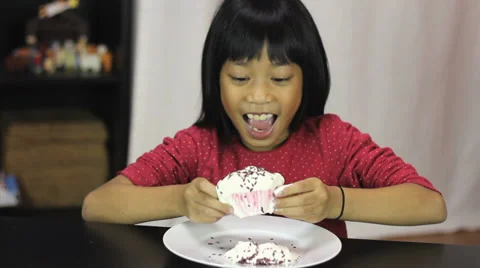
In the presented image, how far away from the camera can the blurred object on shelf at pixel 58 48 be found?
266 centimetres

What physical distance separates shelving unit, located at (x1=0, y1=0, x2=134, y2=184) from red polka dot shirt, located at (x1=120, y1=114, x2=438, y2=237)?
3.74ft

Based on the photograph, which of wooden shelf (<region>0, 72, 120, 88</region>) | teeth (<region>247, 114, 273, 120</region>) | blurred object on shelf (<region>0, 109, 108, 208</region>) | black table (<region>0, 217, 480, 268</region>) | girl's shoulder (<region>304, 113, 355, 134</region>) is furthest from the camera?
blurred object on shelf (<region>0, 109, 108, 208</region>)

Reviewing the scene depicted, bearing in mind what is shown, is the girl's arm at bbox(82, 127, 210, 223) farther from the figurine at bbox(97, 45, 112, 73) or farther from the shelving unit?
the figurine at bbox(97, 45, 112, 73)

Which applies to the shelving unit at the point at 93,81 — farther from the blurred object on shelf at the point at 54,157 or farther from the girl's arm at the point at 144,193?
the girl's arm at the point at 144,193

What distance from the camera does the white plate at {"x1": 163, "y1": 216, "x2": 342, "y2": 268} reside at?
1026 millimetres

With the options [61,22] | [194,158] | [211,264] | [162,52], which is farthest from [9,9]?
[211,264]

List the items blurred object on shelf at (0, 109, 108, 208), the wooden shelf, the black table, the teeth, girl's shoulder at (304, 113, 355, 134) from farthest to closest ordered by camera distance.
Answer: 1. blurred object on shelf at (0, 109, 108, 208)
2. the wooden shelf
3. girl's shoulder at (304, 113, 355, 134)
4. the teeth
5. the black table

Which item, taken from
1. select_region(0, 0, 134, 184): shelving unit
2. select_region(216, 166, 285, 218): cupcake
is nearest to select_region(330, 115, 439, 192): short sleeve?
select_region(216, 166, 285, 218): cupcake

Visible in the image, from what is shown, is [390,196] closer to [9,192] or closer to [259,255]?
[259,255]

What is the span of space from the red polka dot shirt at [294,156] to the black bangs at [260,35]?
8.2 inches

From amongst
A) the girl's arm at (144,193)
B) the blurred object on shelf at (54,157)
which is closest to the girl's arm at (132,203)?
the girl's arm at (144,193)

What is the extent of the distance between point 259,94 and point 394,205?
294 millimetres

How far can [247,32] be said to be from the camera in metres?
1.31

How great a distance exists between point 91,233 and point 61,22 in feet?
5.97
